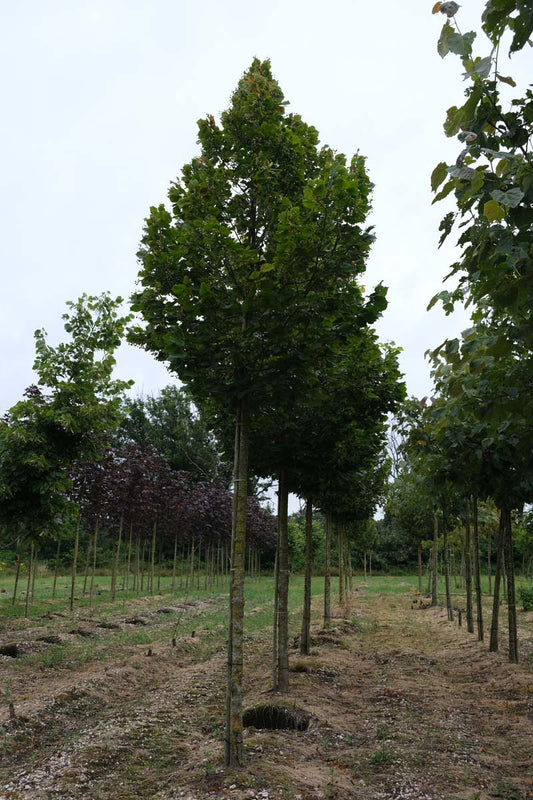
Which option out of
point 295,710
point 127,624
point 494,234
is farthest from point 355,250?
point 127,624

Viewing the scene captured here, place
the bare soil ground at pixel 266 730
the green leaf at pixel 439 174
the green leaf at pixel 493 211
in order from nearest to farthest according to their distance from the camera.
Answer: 1. the green leaf at pixel 493 211
2. the green leaf at pixel 439 174
3. the bare soil ground at pixel 266 730

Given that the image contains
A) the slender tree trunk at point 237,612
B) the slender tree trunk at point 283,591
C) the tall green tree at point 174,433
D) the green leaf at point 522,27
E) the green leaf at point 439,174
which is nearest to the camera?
the green leaf at point 522,27

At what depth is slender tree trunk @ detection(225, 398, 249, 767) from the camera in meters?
4.44

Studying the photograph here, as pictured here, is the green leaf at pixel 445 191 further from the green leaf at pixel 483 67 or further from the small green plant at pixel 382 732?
the small green plant at pixel 382 732

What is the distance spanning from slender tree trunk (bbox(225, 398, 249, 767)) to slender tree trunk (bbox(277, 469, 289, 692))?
2347 mm

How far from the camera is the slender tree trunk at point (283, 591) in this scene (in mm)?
6828

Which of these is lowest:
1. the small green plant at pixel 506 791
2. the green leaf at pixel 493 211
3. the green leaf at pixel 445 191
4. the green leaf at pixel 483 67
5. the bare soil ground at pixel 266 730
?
the bare soil ground at pixel 266 730

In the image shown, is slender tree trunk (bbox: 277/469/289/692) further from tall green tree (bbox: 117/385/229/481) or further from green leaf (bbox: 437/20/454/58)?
tall green tree (bbox: 117/385/229/481)

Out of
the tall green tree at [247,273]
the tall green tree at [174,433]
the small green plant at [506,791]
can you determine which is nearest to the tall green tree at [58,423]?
the tall green tree at [247,273]

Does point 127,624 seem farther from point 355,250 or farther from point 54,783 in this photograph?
point 355,250

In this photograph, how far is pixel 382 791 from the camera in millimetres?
4285

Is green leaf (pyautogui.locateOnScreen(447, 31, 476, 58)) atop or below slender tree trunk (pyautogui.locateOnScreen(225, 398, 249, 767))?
atop

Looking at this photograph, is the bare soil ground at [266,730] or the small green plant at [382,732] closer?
the bare soil ground at [266,730]

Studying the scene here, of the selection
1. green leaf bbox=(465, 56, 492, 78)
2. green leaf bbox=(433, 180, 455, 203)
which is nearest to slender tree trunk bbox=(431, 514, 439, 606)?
green leaf bbox=(433, 180, 455, 203)
